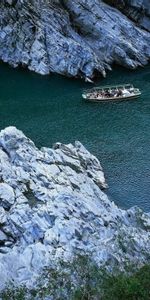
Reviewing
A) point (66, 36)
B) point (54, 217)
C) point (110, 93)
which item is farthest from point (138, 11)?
point (54, 217)

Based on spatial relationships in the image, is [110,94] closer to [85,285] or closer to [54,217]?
[54,217]

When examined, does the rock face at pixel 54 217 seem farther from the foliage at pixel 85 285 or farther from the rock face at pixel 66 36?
the rock face at pixel 66 36

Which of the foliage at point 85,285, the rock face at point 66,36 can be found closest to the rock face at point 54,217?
the foliage at point 85,285

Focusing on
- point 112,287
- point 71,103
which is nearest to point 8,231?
point 112,287

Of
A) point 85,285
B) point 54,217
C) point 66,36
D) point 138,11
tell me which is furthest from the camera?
point 138,11

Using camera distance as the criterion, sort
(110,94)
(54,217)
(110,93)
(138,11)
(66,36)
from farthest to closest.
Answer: (138,11) → (66,36) → (110,93) → (110,94) → (54,217)

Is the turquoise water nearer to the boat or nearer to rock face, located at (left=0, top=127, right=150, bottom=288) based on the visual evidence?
the boat
